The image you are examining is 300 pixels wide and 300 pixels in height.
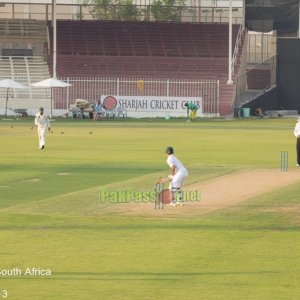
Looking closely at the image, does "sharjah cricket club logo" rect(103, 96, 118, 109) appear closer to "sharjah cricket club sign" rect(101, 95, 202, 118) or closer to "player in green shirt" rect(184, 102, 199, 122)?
"sharjah cricket club sign" rect(101, 95, 202, 118)

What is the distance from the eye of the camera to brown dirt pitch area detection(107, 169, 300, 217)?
25.0 metres

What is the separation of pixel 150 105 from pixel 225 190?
47.8 meters

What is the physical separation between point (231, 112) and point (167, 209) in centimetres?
5231

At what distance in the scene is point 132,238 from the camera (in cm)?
2070

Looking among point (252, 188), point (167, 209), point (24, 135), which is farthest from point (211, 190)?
point (24, 135)

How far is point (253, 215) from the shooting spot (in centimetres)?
2425

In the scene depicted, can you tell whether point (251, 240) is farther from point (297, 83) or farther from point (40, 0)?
point (40, 0)

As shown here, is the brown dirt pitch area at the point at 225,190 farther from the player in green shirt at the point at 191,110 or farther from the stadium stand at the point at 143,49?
the stadium stand at the point at 143,49

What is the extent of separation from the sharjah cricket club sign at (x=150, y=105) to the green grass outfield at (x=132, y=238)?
35024 millimetres

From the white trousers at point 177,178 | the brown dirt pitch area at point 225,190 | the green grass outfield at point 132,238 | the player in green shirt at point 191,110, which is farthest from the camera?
the player in green shirt at point 191,110

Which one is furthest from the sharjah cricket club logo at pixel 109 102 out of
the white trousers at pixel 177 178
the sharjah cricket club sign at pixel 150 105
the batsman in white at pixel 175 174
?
the white trousers at pixel 177 178

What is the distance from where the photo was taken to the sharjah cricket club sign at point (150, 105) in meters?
76.8

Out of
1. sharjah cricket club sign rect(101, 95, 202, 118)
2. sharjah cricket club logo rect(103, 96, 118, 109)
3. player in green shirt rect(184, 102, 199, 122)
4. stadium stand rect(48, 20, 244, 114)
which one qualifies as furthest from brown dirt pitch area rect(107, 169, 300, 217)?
stadium stand rect(48, 20, 244, 114)

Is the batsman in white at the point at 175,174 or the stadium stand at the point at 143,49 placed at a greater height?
the stadium stand at the point at 143,49
